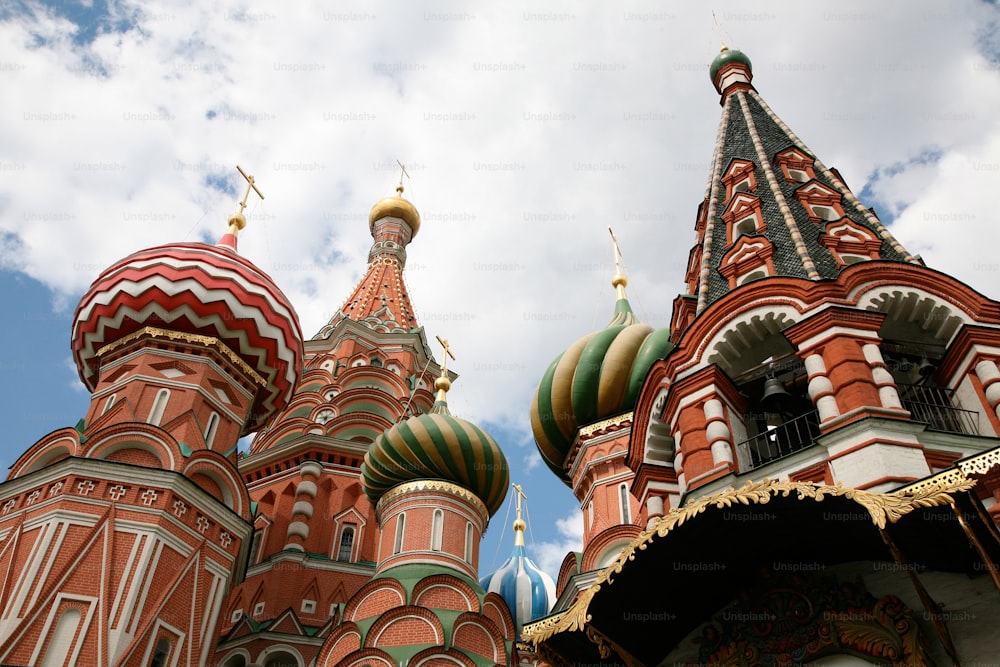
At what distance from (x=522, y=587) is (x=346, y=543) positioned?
570 centimetres

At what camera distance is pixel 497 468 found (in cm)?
1683

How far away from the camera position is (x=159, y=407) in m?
15.2

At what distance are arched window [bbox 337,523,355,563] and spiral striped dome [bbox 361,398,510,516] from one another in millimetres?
3007

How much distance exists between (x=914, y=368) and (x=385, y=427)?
14760mm

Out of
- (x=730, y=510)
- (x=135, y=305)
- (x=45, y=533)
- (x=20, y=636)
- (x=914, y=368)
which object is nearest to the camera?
(x=730, y=510)

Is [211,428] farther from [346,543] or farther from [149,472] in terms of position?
[346,543]

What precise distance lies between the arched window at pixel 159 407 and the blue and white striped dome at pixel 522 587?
10.7 meters

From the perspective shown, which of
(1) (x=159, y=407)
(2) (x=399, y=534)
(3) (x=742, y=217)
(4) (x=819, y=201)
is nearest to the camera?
(4) (x=819, y=201)

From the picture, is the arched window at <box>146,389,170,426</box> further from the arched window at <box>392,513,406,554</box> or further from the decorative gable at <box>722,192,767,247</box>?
the decorative gable at <box>722,192,767,247</box>

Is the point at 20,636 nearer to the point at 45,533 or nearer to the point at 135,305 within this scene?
the point at 45,533

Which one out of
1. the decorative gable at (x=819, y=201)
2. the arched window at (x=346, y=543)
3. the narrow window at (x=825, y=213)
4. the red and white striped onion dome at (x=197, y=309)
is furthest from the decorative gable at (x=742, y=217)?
the arched window at (x=346, y=543)

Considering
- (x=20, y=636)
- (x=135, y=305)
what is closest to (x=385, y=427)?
(x=135, y=305)

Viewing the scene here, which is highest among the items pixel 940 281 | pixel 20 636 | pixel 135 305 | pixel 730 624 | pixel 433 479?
pixel 135 305

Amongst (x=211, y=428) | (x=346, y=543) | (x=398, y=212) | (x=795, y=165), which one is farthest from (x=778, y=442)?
(x=398, y=212)
